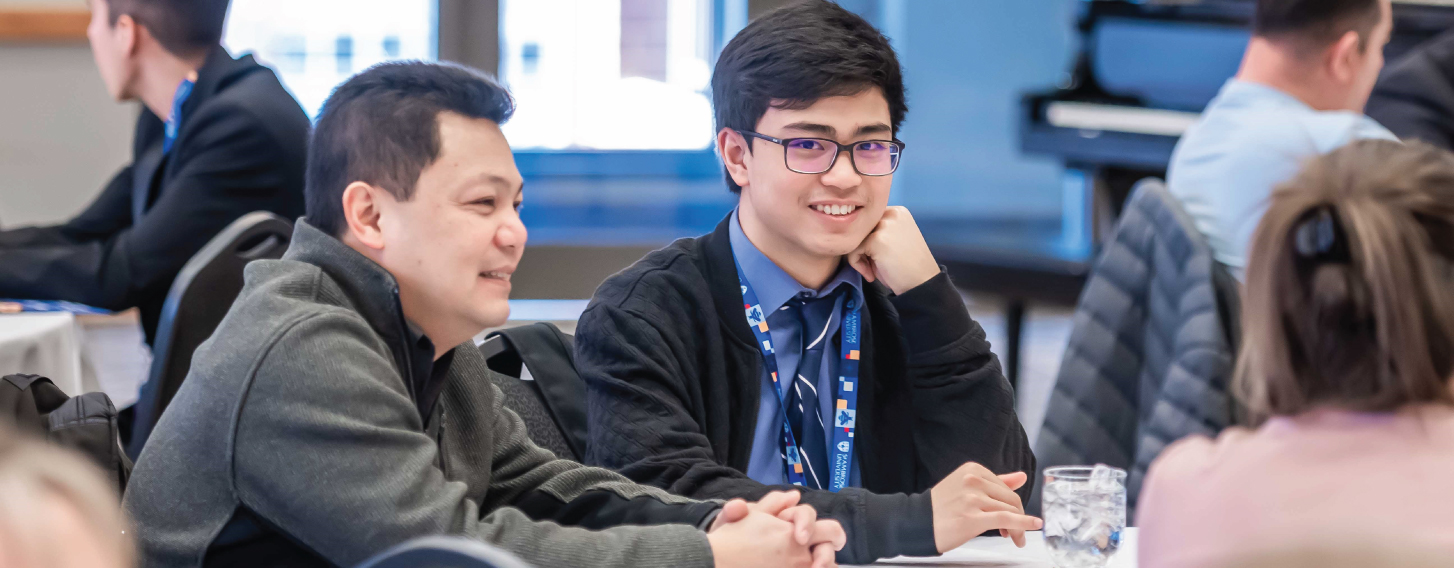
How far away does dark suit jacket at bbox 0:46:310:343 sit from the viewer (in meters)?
2.68

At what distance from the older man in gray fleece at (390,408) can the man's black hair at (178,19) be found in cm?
176

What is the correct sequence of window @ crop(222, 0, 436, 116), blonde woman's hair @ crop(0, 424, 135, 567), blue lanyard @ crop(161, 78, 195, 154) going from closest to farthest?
blonde woman's hair @ crop(0, 424, 135, 567) < blue lanyard @ crop(161, 78, 195, 154) < window @ crop(222, 0, 436, 116)

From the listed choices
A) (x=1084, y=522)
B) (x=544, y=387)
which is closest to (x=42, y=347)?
(x=544, y=387)

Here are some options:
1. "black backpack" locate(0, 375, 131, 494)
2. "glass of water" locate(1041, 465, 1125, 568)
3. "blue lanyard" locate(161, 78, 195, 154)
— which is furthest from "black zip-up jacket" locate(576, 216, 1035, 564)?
"blue lanyard" locate(161, 78, 195, 154)

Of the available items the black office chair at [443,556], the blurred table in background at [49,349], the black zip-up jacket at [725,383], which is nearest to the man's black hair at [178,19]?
the blurred table in background at [49,349]

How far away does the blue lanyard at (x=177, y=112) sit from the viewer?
2.81 m

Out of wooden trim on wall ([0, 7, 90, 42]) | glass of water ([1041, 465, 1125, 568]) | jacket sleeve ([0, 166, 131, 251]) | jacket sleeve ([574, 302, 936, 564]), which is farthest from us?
wooden trim on wall ([0, 7, 90, 42])

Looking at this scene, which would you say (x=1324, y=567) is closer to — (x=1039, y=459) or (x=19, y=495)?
(x=19, y=495)

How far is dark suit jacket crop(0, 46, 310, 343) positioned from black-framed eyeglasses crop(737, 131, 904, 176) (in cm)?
150

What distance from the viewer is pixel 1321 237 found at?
0.88 m

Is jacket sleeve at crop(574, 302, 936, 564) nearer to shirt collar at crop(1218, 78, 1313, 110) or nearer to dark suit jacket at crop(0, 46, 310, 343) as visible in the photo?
dark suit jacket at crop(0, 46, 310, 343)

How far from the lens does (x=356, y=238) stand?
1.26 m

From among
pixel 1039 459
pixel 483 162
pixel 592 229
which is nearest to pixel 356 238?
pixel 483 162

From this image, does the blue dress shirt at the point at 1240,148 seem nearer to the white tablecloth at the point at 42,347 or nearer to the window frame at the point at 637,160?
the white tablecloth at the point at 42,347
